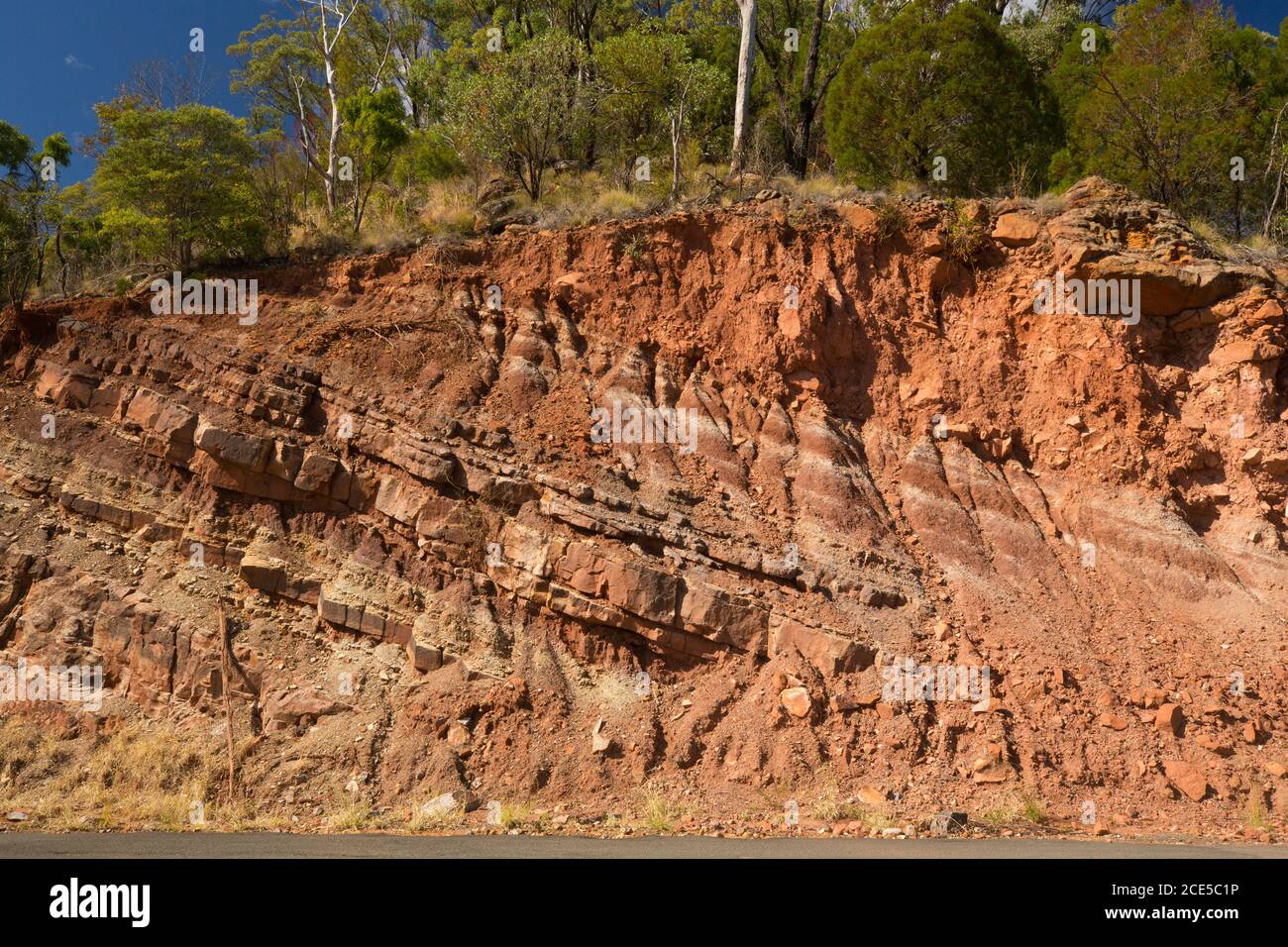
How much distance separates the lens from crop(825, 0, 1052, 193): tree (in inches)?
699

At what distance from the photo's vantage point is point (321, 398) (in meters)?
13.0

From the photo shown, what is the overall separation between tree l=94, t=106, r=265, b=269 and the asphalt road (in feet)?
32.3

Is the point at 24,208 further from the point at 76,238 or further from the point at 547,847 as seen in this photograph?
the point at 547,847

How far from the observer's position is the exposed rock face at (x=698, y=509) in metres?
10.9

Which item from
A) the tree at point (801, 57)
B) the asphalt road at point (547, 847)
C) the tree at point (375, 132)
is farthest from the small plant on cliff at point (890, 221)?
the tree at point (375, 132)

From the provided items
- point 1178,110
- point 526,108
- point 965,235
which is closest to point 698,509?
point 965,235

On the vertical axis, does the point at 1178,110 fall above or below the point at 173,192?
above

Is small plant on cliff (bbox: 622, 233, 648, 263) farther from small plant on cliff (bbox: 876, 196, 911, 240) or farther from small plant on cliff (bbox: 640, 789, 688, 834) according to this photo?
small plant on cliff (bbox: 640, 789, 688, 834)

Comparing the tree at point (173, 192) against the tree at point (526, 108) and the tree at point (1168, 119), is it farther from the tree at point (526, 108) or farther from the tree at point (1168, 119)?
the tree at point (1168, 119)

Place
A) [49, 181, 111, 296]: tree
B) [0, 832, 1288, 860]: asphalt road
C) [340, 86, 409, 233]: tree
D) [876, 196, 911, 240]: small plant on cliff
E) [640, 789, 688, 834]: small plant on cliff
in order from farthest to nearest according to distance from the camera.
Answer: [340, 86, 409, 233]: tree
[49, 181, 111, 296]: tree
[876, 196, 911, 240]: small plant on cliff
[640, 789, 688, 834]: small plant on cliff
[0, 832, 1288, 860]: asphalt road

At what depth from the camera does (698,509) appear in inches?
490

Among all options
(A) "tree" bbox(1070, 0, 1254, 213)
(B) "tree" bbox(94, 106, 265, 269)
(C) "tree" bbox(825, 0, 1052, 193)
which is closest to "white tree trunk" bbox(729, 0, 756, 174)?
(C) "tree" bbox(825, 0, 1052, 193)

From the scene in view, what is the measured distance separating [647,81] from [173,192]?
413 inches

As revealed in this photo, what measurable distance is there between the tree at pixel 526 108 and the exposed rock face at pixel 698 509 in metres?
4.56
